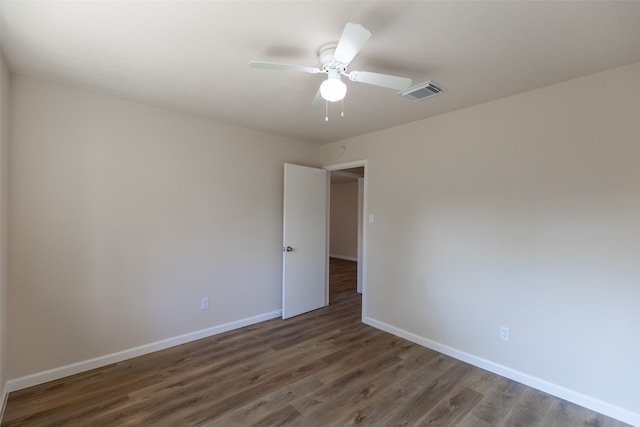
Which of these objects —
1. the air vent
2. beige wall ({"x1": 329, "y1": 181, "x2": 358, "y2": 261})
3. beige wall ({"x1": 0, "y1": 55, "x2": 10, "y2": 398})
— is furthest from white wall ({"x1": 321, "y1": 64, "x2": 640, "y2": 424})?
beige wall ({"x1": 329, "y1": 181, "x2": 358, "y2": 261})

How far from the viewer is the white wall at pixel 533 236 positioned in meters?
2.02

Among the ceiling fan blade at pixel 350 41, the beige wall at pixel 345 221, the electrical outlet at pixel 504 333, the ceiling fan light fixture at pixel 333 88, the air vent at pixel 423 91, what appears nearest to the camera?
the ceiling fan blade at pixel 350 41

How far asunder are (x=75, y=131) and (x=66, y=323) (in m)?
1.65

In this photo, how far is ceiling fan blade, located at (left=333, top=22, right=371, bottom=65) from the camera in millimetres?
1347

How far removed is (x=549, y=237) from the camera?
2318 mm

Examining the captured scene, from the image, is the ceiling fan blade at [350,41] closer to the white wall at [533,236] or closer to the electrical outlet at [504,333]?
the white wall at [533,236]

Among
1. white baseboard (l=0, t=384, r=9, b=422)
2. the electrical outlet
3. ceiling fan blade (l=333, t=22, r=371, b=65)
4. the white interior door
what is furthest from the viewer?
the white interior door

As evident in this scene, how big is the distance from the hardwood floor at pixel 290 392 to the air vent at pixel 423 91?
2438 millimetres

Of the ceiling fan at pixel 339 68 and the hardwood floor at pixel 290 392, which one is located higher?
the ceiling fan at pixel 339 68

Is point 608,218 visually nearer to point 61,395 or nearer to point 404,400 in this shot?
point 404,400

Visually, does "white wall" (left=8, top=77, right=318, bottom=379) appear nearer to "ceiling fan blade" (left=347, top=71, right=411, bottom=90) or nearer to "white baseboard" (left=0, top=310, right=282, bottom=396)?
"white baseboard" (left=0, top=310, right=282, bottom=396)

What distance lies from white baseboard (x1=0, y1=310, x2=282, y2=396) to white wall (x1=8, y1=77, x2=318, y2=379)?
46 millimetres

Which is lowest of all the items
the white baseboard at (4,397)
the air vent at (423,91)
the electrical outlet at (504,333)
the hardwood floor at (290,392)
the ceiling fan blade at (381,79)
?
the hardwood floor at (290,392)

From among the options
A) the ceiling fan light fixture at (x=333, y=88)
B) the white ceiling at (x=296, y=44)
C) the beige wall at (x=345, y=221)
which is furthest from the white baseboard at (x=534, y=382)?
the beige wall at (x=345, y=221)
